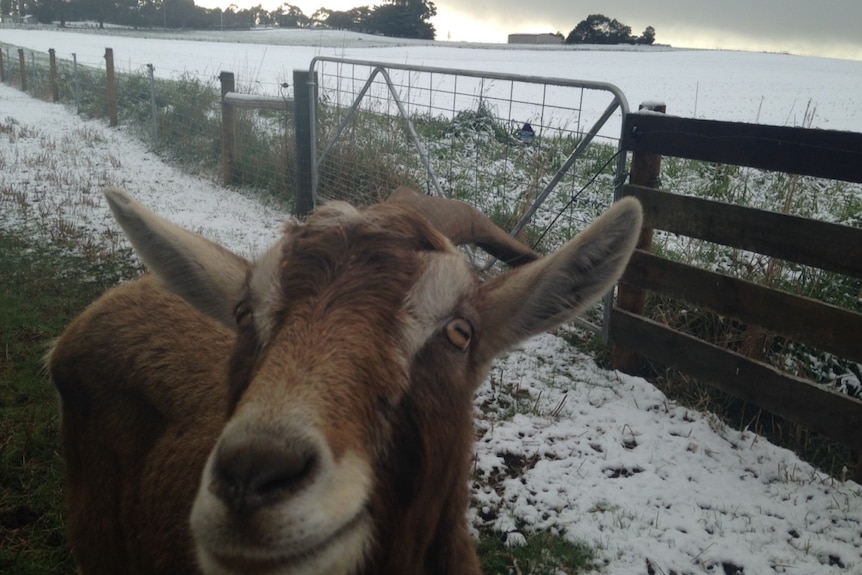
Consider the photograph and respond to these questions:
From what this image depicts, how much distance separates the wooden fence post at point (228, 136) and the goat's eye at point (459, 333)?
10682 mm

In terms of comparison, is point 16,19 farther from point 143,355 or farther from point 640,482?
point 640,482

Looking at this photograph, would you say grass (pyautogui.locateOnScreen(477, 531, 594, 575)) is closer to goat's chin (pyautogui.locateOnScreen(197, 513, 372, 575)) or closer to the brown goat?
the brown goat

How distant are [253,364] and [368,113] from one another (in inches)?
314

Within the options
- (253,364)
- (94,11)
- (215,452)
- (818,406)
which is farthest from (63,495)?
(94,11)

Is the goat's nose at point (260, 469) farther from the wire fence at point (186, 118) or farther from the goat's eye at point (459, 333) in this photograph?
the wire fence at point (186, 118)

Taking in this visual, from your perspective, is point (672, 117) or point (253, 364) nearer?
point (253, 364)

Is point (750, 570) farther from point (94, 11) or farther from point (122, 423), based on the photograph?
point (94, 11)

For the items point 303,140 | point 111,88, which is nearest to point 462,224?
point 303,140

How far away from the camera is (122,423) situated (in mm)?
3047

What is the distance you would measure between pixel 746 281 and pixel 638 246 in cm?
111

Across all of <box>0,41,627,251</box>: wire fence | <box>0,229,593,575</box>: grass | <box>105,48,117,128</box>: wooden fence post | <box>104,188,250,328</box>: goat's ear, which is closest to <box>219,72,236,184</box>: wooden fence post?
<box>0,41,627,251</box>: wire fence

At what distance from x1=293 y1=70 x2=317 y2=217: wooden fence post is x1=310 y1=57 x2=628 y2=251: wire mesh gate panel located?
0.52 ft

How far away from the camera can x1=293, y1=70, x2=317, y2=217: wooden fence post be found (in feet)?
31.7

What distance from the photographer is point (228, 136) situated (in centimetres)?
1194
